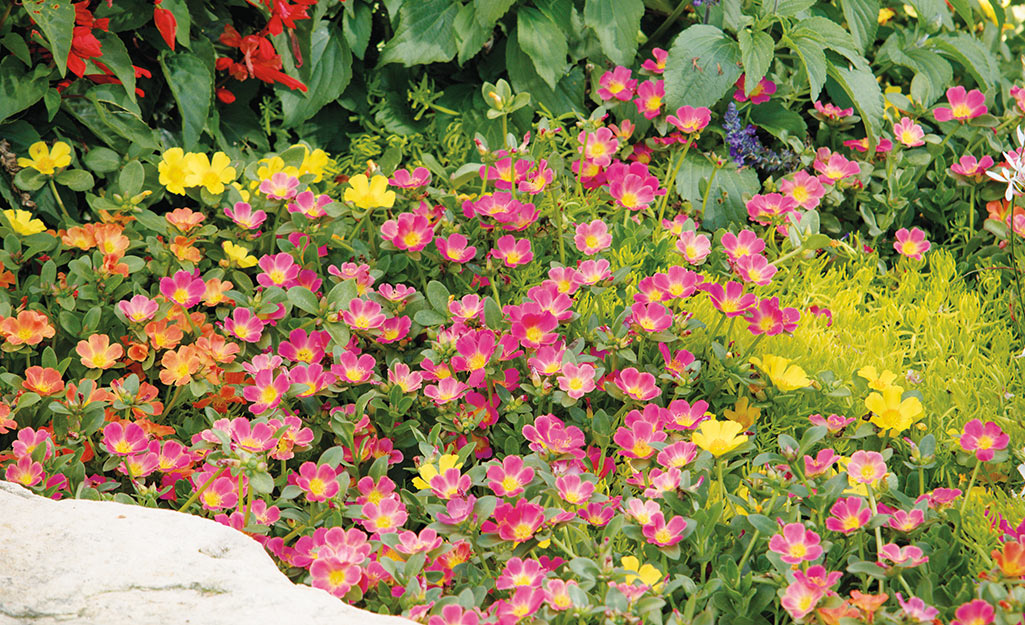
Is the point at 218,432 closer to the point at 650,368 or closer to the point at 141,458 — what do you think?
the point at 141,458

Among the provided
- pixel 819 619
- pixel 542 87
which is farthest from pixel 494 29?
pixel 819 619

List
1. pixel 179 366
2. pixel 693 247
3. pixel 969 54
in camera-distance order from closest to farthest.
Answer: pixel 179 366, pixel 693 247, pixel 969 54

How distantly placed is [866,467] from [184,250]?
1.35 metres

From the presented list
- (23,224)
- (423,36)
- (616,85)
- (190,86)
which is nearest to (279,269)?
(23,224)

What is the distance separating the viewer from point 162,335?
1.79m

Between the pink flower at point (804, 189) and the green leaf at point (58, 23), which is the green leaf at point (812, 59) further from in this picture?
the green leaf at point (58, 23)

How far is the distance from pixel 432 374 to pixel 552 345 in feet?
0.76

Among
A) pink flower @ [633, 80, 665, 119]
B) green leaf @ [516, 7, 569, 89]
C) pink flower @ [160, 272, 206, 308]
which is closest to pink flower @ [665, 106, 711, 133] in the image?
pink flower @ [633, 80, 665, 119]

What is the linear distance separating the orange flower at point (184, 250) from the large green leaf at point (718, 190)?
1129mm

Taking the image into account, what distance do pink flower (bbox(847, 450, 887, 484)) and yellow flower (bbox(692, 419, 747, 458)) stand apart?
0.17 metres

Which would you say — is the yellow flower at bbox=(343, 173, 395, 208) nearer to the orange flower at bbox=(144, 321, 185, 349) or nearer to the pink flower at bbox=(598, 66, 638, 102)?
the orange flower at bbox=(144, 321, 185, 349)

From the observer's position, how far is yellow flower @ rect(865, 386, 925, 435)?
1562 mm

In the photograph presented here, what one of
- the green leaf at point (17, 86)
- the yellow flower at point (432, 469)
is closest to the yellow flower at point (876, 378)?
the yellow flower at point (432, 469)

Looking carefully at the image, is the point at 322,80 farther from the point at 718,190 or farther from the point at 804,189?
the point at 804,189
